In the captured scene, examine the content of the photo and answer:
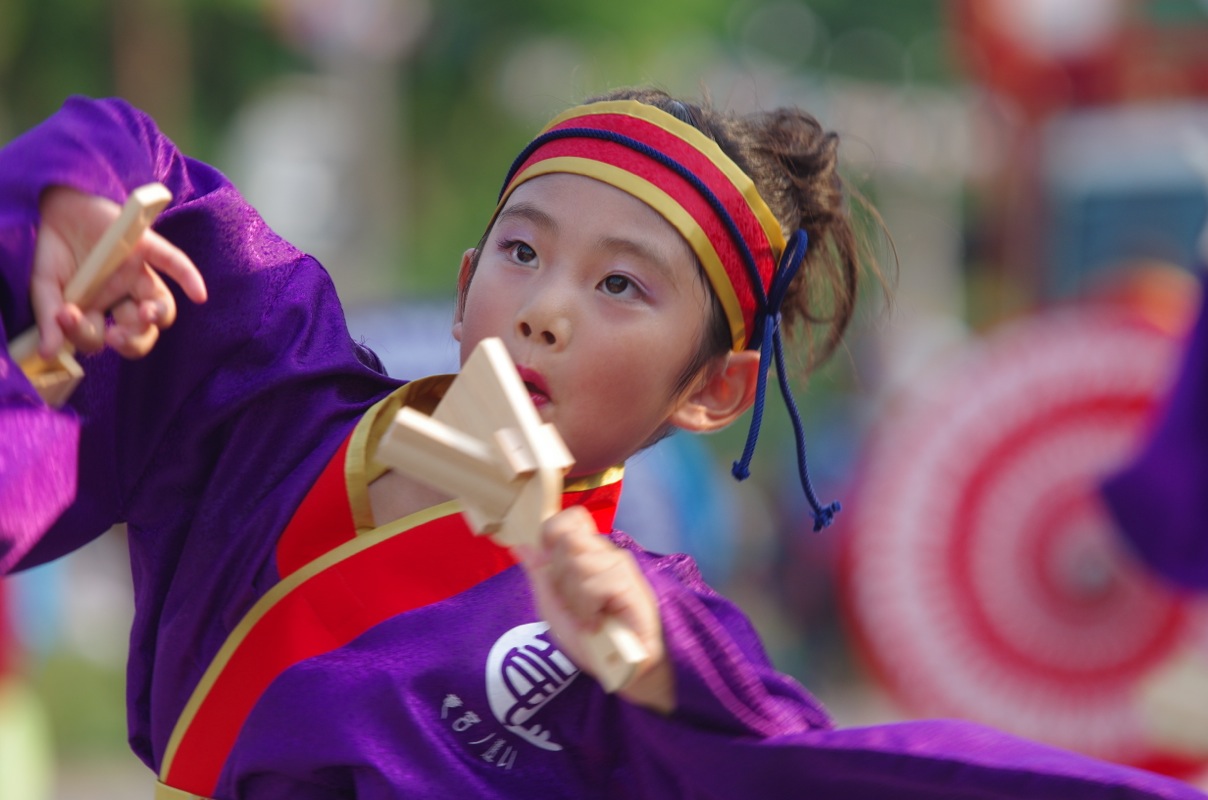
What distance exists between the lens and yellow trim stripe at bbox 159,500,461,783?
1.65 meters

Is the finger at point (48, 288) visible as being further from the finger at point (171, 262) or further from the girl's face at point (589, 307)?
the girl's face at point (589, 307)

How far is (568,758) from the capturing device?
5.30 feet

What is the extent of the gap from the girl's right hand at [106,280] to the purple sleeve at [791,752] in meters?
0.51

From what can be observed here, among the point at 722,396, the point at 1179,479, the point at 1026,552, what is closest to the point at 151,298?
the point at 722,396

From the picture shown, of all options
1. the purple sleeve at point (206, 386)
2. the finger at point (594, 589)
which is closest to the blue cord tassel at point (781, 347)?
the purple sleeve at point (206, 386)

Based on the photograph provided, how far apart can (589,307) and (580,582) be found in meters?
0.44

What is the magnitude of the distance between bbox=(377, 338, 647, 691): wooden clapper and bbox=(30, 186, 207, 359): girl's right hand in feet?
1.09

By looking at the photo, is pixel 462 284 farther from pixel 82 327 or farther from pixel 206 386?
pixel 82 327

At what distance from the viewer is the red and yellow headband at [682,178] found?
67.6 inches

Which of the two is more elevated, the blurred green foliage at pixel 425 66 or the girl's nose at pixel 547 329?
the blurred green foliage at pixel 425 66

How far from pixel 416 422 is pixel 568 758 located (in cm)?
52

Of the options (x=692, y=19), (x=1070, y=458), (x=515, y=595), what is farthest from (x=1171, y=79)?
(x=515, y=595)

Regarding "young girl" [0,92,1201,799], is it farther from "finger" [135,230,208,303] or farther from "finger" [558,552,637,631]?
"finger" [558,552,637,631]

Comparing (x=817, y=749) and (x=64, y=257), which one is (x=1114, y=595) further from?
(x=64, y=257)
